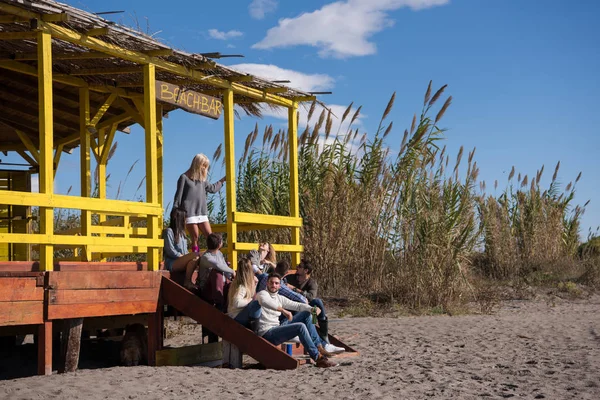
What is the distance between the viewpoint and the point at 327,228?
15695 mm

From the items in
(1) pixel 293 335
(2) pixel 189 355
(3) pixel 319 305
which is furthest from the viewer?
(3) pixel 319 305

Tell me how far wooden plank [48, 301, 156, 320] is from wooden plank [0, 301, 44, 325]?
11 centimetres

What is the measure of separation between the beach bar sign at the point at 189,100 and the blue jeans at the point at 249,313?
2871 millimetres

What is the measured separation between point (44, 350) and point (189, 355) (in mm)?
1885

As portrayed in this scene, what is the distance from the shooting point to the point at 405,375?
848 centimetres

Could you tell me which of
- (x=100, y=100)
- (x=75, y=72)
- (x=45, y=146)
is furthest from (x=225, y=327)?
(x=100, y=100)

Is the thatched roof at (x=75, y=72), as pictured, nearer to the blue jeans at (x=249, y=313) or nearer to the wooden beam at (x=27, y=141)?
the wooden beam at (x=27, y=141)

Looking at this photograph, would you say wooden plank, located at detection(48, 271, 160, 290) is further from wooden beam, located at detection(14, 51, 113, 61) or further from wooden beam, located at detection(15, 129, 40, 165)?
wooden beam, located at detection(15, 129, 40, 165)

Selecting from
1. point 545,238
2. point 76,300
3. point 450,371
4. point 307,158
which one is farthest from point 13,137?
point 545,238

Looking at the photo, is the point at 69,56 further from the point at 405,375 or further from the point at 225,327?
the point at 405,375

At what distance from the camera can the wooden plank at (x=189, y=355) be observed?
9335mm

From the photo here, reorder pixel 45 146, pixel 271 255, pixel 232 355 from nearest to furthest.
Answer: pixel 45 146 < pixel 232 355 < pixel 271 255

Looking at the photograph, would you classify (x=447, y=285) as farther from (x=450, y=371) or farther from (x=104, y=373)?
(x=104, y=373)

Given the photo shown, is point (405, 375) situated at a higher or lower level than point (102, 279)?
lower
